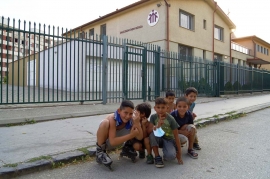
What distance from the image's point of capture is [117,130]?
323 cm

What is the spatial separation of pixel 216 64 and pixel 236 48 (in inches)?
543

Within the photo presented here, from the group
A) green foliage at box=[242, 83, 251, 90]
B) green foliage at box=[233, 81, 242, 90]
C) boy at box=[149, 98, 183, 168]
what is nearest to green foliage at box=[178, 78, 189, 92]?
green foliage at box=[233, 81, 242, 90]

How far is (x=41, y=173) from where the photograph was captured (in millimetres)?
2896

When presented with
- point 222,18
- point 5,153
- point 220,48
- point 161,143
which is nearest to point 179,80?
point 161,143

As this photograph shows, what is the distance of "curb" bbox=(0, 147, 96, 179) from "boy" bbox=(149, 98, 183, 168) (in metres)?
1.01

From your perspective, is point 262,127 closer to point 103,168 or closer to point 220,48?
point 103,168

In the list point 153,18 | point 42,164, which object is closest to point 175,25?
point 153,18

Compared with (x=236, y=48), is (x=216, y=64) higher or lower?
lower

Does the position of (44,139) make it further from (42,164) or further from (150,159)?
(150,159)

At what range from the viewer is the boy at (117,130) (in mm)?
3047

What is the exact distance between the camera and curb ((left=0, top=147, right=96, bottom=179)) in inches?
107

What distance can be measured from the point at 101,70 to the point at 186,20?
11087 millimetres

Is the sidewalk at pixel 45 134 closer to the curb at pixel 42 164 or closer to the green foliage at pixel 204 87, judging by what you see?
the curb at pixel 42 164

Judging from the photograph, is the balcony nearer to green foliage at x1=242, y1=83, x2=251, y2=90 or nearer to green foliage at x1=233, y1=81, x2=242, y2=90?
green foliage at x1=242, y1=83, x2=251, y2=90
